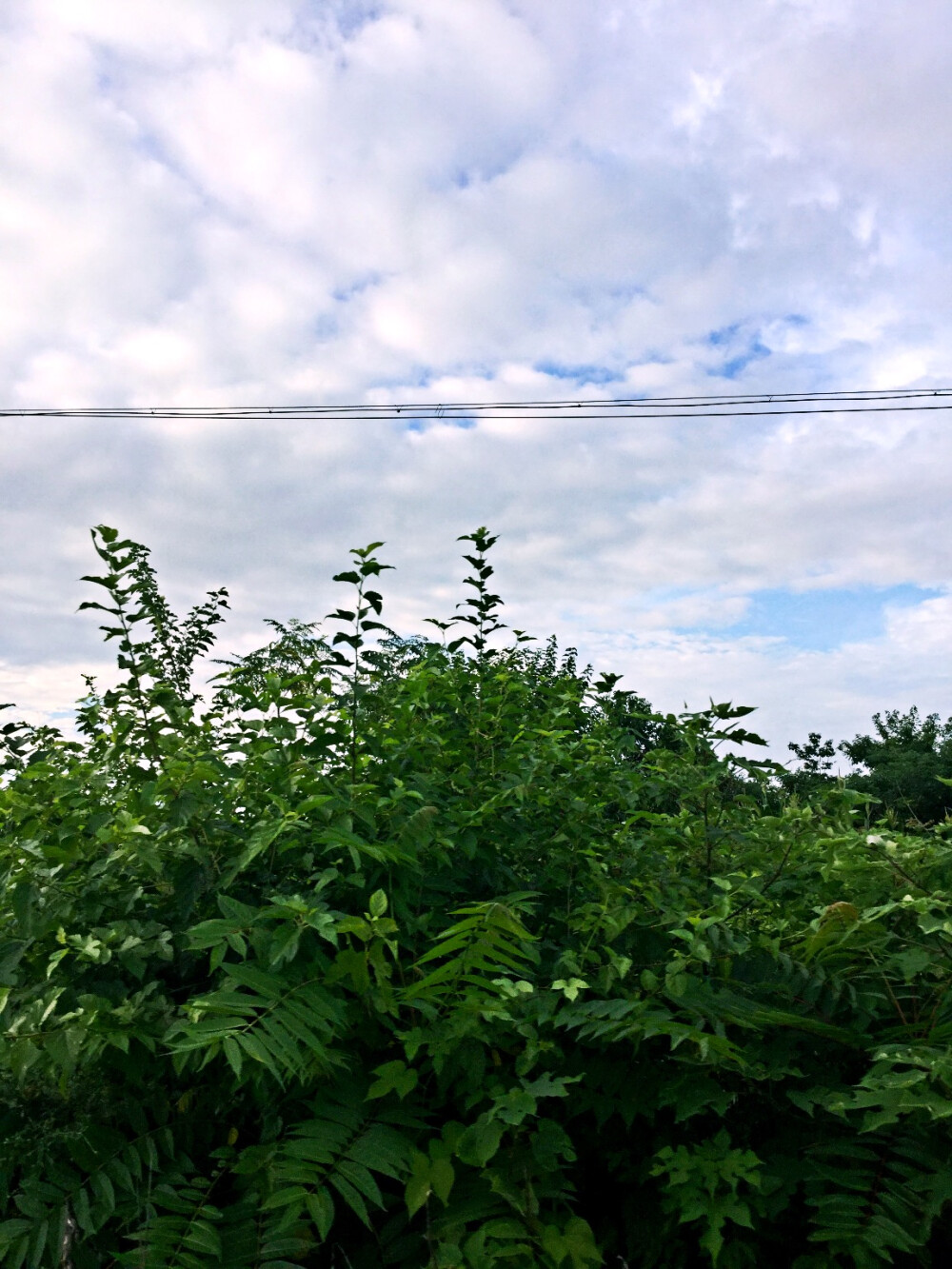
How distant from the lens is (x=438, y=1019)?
2.88m

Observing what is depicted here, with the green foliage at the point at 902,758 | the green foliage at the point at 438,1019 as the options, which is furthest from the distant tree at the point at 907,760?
the green foliage at the point at 438,1019

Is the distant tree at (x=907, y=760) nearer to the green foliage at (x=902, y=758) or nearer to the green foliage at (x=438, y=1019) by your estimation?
the green foliage at (x=902, y=758)

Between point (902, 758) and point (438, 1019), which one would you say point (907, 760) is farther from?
point (438, 1019)

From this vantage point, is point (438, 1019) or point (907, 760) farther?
point (907, 760)

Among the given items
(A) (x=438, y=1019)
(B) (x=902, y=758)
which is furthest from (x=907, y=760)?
(A) (x=438, y=1019)

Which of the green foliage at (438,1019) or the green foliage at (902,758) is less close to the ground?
the green foliage at (902,758)

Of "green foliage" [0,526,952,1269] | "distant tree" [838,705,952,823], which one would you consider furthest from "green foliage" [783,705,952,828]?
"green foliage" [0,526,952,1269]

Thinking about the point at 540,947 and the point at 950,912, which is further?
the point at 540,947

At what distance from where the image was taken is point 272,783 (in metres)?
3.30

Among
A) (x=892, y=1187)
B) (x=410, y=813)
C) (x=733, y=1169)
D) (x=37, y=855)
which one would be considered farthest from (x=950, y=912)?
(x=37, y=855)

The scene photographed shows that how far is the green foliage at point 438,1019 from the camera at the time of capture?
2631 mm

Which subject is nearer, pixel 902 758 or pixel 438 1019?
pixel 438 1019

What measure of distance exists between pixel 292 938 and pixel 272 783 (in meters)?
0.80

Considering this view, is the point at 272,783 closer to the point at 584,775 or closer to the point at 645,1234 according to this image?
the point at 584,775
